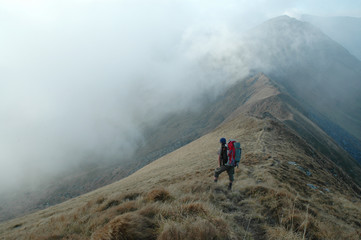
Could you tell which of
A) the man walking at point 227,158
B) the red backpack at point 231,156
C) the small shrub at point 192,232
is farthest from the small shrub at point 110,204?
the red backpack at point 231,156

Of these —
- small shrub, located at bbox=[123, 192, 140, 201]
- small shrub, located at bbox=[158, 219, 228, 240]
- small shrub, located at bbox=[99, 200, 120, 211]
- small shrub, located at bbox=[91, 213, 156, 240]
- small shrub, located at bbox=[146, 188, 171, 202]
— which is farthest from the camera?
small shrub, located at bbox=[123, 192, 140, 201]

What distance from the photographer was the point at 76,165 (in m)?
138

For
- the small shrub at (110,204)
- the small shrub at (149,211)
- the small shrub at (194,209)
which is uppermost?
the small shrub at (110,204)

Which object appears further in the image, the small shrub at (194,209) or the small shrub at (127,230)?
the small shrub at (194,209)

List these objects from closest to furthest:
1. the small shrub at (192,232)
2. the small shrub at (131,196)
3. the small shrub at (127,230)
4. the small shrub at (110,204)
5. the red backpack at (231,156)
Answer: the small shrub at (192,232) < the small shrub at (127,230) < the small shrub at (110,204) < the small shrub at (131,196) < the red backpack at (231,156)

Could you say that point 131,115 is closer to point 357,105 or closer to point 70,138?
point 70,138

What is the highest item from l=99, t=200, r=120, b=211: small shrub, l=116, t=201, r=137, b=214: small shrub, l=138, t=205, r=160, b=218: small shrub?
l=99, t=200, r=120, b=211: small shrub

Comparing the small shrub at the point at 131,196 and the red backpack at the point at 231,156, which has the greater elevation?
the small shrub at the point at 131,196

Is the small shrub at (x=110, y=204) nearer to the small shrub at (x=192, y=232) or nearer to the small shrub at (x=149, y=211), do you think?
the small shrub at (x=149, y=211)

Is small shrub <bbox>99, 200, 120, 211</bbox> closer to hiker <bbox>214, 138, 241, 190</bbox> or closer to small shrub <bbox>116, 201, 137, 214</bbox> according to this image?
small shrub <bbox>116, 201, 137, 214</bbox>

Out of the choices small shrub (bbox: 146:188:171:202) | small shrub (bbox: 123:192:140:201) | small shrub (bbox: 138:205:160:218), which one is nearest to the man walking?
small shrub (bbox: 146:188:171:202)

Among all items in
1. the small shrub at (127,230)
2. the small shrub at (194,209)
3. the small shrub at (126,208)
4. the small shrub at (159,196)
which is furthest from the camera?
the small shrub at (159,196)

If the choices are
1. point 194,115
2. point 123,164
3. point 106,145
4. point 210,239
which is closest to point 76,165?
point 106,145

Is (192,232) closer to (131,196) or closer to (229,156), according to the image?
(131,196)
